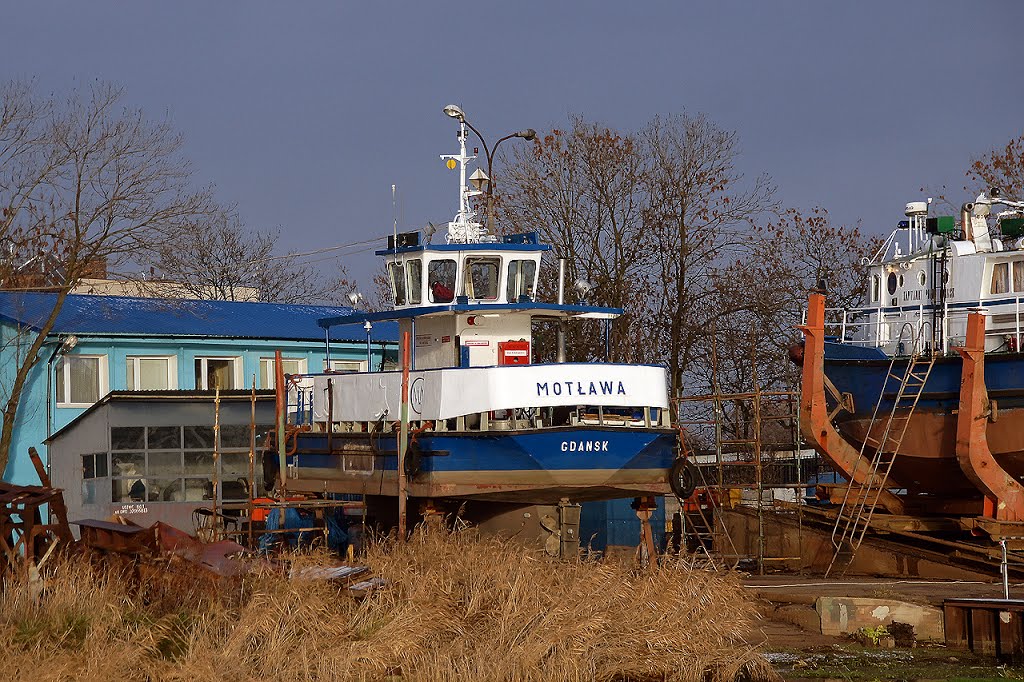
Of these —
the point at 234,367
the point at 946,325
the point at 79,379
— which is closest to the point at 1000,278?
the point at 946,325

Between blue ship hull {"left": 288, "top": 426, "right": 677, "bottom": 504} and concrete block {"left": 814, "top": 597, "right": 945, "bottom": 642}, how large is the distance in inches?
191

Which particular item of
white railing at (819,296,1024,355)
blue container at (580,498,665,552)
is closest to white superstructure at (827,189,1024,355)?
white railing at (819,296,1024,355)

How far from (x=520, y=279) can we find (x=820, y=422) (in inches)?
242

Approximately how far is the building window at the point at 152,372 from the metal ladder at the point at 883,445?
1782 cm

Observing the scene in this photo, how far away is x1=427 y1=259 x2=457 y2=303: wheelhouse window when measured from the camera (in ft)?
86.7

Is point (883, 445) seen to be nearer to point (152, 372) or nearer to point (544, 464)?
point (544, 464)

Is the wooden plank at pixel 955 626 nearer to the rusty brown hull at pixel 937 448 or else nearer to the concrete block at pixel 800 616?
the concrete block at pixel 800 616

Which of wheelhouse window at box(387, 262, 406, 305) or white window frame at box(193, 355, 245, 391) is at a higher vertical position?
wheelhouse window at box(387, 262, 406, 305)

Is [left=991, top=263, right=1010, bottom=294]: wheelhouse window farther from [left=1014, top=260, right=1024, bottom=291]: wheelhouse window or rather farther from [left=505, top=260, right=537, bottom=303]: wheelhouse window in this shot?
[left=505, top=260, right=537, bottom=303]: wheelhouse window

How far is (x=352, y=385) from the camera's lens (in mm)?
26109

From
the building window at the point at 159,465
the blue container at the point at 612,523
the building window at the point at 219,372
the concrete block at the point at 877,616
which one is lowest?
the blue container at the point at 612,523

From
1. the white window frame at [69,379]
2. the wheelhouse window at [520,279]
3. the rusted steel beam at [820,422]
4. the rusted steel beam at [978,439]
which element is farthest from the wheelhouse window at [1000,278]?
the white window frame at [69,379]

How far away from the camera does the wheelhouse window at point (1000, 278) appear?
1106 inches

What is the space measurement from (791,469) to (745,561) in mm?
12749
